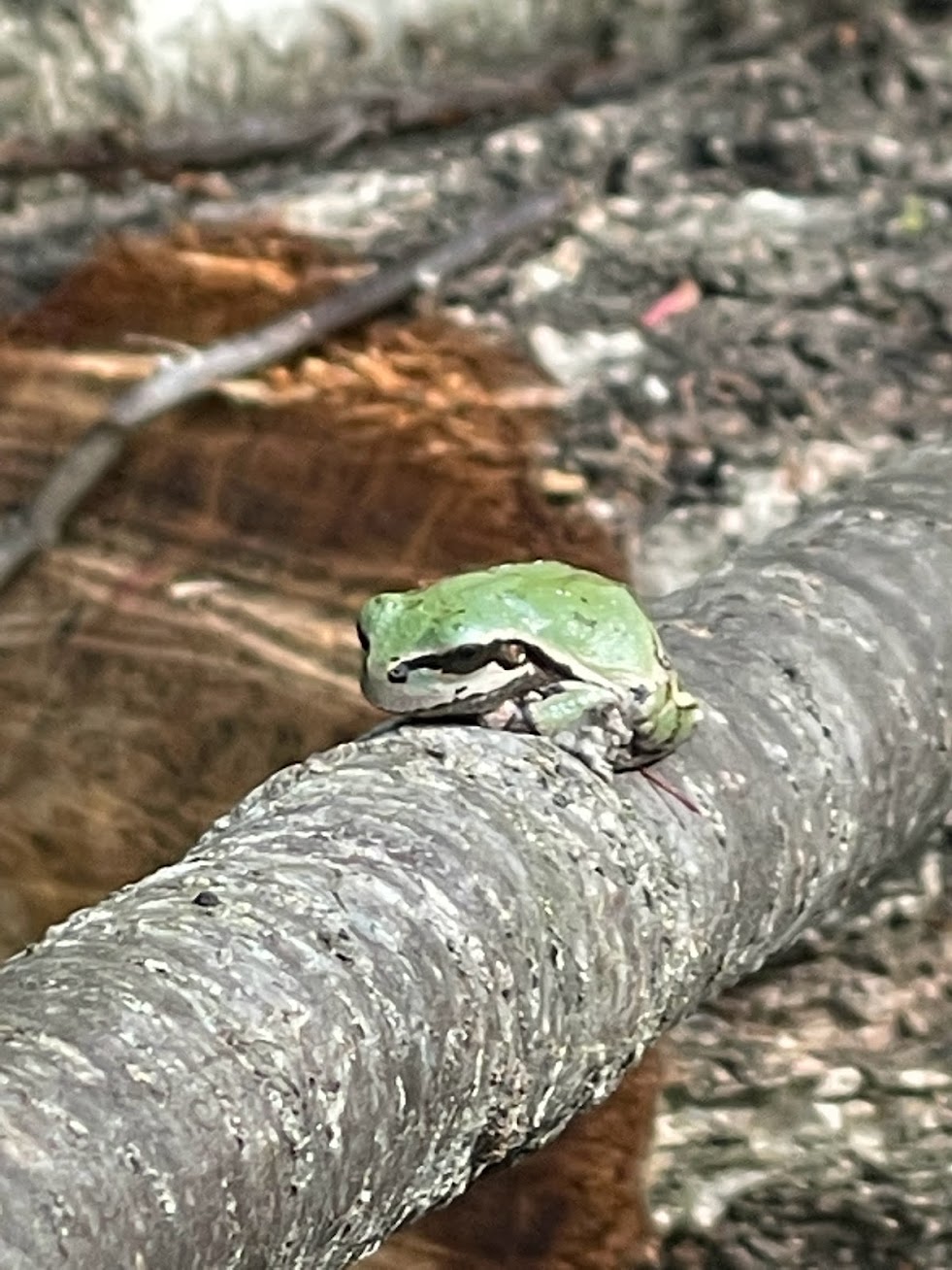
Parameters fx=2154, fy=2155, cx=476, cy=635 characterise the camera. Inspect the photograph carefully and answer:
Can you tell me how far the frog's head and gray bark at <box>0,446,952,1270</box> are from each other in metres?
0.07

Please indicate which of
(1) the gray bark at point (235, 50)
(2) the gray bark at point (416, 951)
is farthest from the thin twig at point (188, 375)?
(2) the gray bark at point (416, 951)

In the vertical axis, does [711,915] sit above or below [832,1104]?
above

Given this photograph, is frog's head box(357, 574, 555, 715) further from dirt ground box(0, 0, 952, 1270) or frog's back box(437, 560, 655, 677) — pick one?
dirt ground box(0, 0, 952, 1270)

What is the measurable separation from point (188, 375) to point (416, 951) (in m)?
1.33

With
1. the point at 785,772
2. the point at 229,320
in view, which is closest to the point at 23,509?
the point at 229,320

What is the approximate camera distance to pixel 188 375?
236cm

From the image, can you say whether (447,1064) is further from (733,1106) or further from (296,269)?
(296,269)

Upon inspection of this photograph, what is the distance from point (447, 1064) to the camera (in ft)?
3.72

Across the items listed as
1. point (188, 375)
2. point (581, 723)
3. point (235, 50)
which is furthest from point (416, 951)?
point (235, 50)

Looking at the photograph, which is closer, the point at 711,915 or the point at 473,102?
the point at 711,915

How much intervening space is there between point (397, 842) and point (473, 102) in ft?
6.85

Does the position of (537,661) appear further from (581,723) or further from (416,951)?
(416,951)

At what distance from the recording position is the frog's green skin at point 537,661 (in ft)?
4.52

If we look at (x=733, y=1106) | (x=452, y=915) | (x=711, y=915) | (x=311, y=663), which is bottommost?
(x=733, y=1106)
